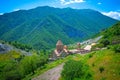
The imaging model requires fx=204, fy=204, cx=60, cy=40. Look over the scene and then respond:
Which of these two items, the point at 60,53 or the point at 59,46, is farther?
the point at 59,46

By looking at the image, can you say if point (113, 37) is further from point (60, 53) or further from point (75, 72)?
point (75, 72)

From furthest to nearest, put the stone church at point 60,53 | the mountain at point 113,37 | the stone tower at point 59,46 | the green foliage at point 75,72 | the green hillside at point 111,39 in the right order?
the stone tower at point 59,46 → the mountain at point 113,37 → the stone church at point 60,53 → the green hillside at point 111,39 → the green foliage at point 75,72

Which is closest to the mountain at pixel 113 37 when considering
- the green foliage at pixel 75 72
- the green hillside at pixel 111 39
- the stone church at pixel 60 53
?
the green hillside at pixel 111 39

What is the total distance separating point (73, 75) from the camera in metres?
54.7

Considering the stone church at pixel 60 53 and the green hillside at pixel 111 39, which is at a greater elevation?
the green hillside at pixel 111 39

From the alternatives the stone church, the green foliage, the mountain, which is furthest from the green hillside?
the green foliage

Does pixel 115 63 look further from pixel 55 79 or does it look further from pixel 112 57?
pixel 55 79

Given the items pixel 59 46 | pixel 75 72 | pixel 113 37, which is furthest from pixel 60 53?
pixel 75 72

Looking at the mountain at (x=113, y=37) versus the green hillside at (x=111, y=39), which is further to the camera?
the mountain at (x=113, y=37)

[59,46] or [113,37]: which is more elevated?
[113,37]

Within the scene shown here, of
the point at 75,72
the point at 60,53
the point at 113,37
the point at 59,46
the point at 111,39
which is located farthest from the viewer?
the point at 113,37

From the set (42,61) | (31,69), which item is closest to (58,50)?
(42,61)

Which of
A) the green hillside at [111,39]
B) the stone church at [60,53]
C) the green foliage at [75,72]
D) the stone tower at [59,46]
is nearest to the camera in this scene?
the green foliage at [75,72]

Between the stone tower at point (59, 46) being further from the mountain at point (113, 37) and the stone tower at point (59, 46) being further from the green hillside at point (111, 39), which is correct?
the mountain at point (113, 37)
